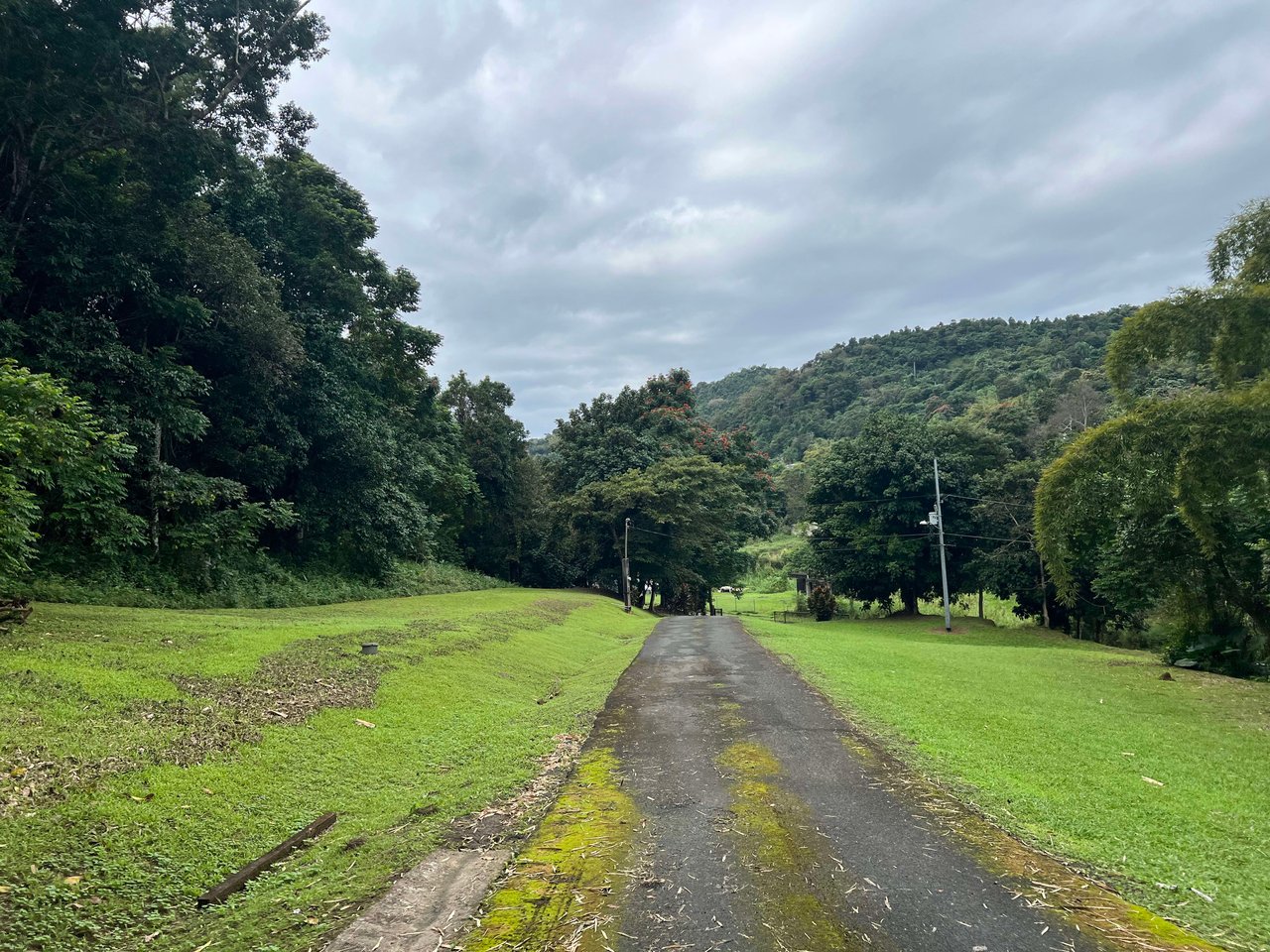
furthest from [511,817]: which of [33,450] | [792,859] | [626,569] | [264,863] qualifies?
[626,569]

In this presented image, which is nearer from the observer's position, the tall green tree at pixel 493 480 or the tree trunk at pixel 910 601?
the tree trunk at pixel 910 601

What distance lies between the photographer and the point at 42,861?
169 inches

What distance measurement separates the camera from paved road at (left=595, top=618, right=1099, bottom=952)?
12.2ft

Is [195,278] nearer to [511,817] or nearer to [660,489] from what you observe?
[511,817]

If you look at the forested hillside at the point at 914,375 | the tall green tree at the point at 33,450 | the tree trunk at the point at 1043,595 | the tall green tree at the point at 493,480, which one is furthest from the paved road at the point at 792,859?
the forested hillside at the point at 914,375

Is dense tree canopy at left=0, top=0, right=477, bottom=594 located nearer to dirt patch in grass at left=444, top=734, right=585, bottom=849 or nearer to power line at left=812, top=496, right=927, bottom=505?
dirt patch in grass at left=444, top=734, right=585, bottom=849

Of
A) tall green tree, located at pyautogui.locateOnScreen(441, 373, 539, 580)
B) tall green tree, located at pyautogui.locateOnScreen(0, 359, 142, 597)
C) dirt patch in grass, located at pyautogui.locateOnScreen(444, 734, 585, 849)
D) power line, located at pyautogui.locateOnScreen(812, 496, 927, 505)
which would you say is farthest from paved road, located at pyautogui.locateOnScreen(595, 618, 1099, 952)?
tall green tree, located at pyautogui.locateOnScreen(441, 373, 539, 580)

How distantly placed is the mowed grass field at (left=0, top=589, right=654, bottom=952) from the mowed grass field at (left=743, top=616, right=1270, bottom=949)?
15.0ft

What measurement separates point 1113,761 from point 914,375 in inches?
4578

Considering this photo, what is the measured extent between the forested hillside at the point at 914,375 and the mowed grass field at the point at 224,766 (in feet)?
238

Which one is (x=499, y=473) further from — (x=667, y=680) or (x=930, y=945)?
(x=930, y=945)

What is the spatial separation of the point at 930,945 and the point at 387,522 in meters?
28.7

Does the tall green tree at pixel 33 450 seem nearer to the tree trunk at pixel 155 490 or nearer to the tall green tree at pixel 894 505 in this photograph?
the tree trunk at pixel 155 490

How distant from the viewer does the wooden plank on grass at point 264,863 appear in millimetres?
4375
